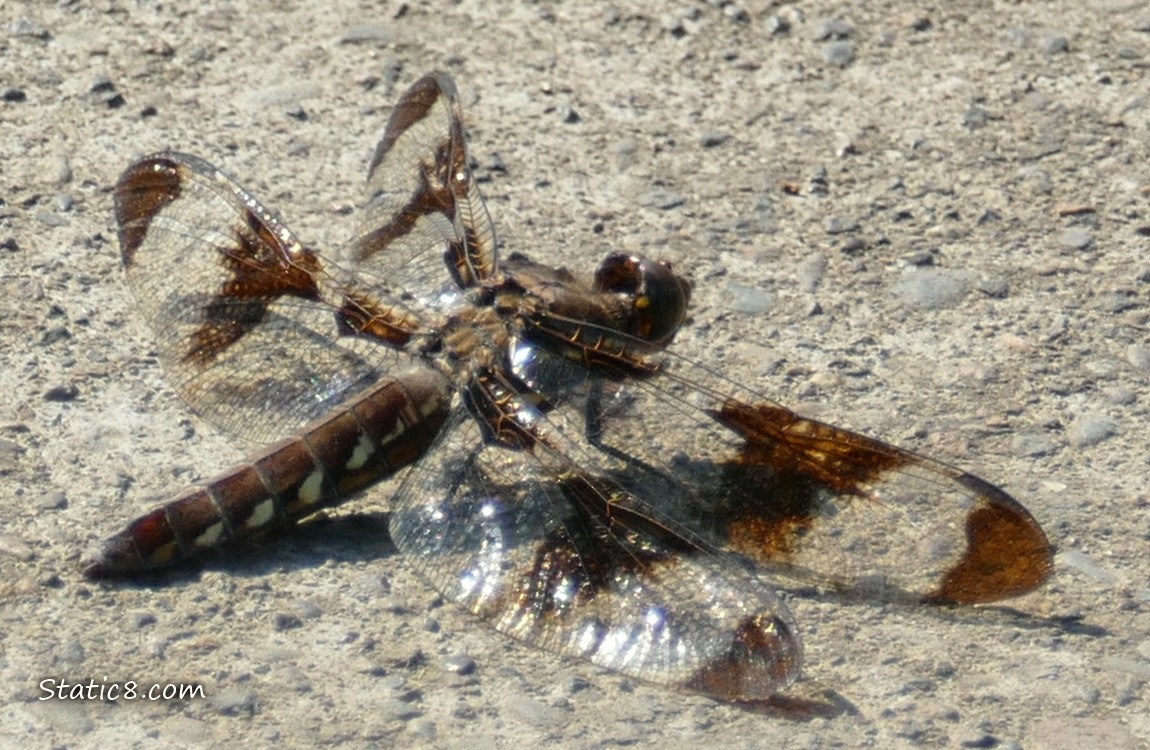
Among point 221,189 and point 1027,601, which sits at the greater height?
point 221,189

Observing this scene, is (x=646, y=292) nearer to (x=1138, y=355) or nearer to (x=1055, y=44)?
(x=1138, y=355)

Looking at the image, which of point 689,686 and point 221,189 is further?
point 221,189

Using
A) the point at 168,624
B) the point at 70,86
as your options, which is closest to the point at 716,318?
the point at 168,624

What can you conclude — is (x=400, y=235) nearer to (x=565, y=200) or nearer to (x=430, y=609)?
(x=565, y=200)

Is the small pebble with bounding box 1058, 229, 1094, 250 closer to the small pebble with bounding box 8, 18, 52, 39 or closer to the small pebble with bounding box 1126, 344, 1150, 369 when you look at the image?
the small pebble with bounding box 1126, 344, 1150, 369

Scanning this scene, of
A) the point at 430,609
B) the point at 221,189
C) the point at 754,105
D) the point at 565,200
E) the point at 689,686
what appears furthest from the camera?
the point at 754,105

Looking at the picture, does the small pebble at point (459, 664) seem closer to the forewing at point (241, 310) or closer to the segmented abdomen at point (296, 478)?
the segmented abdomen at point (296, 478)

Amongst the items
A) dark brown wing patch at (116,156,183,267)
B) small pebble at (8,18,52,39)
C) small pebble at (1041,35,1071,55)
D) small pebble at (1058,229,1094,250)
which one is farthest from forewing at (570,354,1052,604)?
small pebble at (8,18,52,39)
